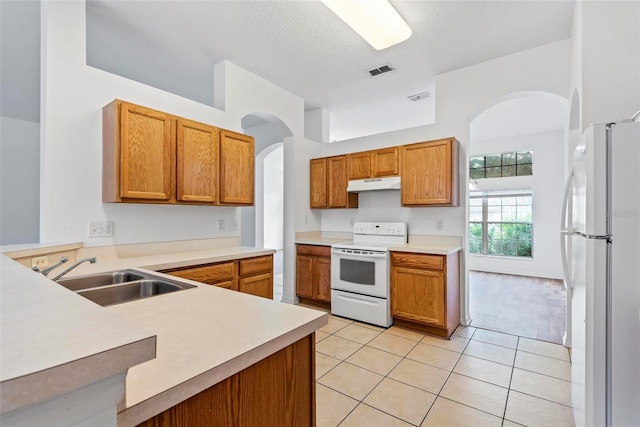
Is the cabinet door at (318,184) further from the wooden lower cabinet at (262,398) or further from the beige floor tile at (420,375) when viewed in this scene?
the wooden lower cabinet at (262,398)

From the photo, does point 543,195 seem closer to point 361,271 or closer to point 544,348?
point 544,348

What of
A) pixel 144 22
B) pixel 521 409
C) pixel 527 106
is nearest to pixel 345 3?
pixel 144 22

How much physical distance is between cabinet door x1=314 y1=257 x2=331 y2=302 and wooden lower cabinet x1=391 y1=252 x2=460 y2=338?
35.3 inches

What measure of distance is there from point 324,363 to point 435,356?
101 cm

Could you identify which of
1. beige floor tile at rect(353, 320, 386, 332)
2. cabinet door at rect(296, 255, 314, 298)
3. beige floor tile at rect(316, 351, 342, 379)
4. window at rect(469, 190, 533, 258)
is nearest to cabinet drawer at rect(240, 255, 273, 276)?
beige floor tile at rect(316, 351, 342, 379)

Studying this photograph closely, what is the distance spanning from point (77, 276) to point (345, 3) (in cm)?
258

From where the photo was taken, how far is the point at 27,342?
1.49 ft

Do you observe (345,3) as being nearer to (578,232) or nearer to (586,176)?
(586,176)

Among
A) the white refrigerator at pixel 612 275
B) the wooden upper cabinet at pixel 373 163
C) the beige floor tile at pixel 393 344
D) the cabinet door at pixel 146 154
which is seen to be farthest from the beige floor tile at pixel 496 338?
the cabinet door at pixel 146 154

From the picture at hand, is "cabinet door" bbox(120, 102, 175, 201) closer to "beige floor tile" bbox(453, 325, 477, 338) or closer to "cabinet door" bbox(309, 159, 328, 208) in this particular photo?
"cabinet door" bbox(309, 159, 328, 208)

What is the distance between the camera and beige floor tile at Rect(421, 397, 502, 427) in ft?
6.00

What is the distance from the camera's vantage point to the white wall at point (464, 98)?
2975 millimetres

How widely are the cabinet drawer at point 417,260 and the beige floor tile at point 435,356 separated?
0.77 metres

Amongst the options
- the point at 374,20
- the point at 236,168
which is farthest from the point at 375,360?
the point at 374,20
